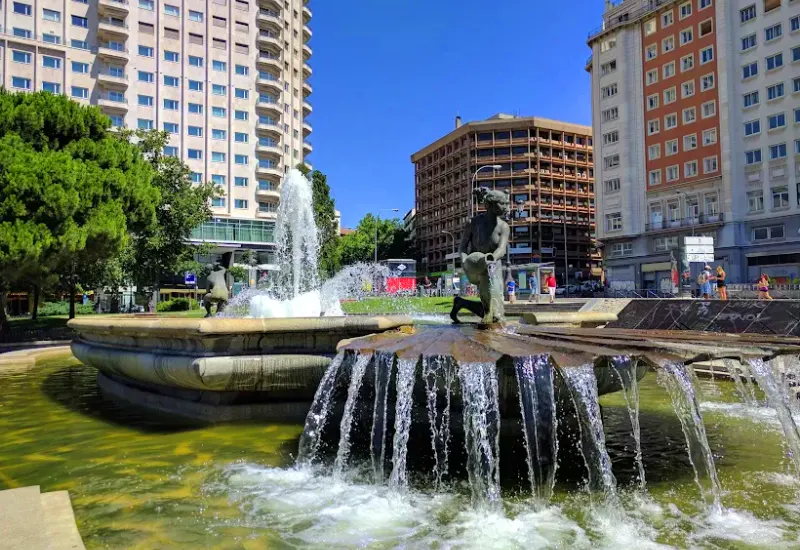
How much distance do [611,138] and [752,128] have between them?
13080 mm

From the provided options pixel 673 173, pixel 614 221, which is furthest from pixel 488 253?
pixel 614 221

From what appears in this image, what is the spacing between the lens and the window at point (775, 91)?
43.0 meters

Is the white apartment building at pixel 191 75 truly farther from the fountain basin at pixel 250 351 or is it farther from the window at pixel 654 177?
the fountain basin at pixel 250 351

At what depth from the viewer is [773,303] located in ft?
37.1

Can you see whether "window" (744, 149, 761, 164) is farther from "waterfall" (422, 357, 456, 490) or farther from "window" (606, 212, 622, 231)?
"waterfall" (422, 357, 456, 490)

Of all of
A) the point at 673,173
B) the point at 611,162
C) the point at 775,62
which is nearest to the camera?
the point at 775,62

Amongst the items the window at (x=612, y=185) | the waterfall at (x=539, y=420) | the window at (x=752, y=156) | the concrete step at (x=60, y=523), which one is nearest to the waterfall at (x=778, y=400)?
the waterfall at (x=539, y=420)

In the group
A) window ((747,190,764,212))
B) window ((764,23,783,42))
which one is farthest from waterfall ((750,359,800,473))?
window ((764,23,783,42))

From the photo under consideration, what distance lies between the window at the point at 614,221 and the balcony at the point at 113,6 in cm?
5050

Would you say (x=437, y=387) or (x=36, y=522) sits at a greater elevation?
(x=437, y=387)

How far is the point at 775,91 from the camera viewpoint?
142ft

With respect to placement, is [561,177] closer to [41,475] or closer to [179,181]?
[179,181]

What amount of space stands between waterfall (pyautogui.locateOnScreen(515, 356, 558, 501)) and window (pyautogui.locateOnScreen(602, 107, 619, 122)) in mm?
56152

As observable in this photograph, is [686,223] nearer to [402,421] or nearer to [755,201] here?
[755,201]
